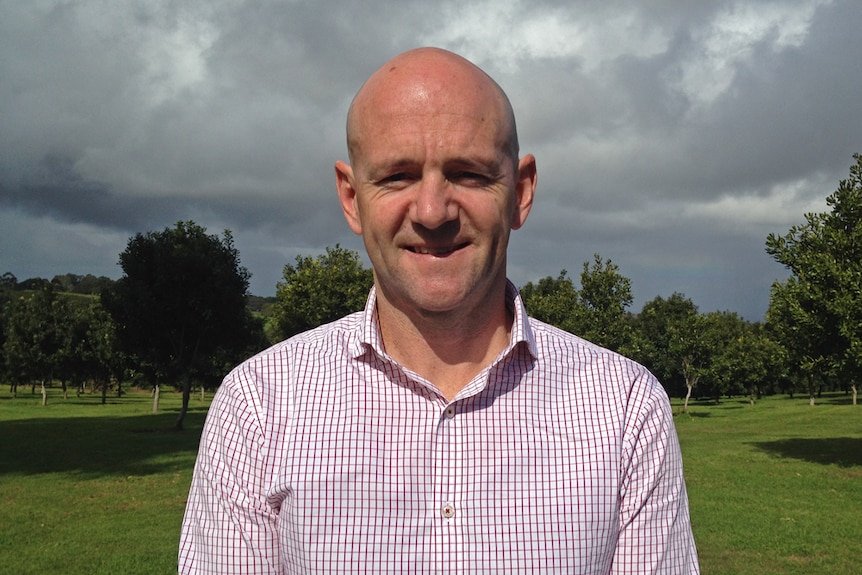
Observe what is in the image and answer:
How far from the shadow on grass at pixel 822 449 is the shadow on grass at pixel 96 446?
20153 millimetres

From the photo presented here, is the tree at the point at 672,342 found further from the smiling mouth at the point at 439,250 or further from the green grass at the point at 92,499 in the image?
the smiling mouth at the point at 439,250

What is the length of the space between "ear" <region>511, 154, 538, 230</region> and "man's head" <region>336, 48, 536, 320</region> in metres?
0.10

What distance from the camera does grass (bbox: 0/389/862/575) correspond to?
11.4 m

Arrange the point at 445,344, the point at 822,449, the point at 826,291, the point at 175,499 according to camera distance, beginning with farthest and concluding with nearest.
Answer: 1. the point at 822,449
2. the point at 826,291
3. the point at 175,499
4. the point at 445,344

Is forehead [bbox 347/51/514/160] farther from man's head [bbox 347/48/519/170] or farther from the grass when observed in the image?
the grass

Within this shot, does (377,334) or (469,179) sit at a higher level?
(469,179)

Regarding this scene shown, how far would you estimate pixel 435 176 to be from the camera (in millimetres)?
2268

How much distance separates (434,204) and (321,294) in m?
44.0

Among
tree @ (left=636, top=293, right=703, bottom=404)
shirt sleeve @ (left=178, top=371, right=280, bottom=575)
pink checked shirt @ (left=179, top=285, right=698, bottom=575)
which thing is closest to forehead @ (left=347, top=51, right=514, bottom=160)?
pink checked shirt @ (left=179, top=285, right=698, bottom=575)

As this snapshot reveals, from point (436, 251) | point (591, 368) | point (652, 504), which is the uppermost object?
point (436, 251)

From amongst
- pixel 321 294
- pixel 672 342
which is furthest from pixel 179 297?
pixel 672 342

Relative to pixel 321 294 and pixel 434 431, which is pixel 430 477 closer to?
pixel 434 431

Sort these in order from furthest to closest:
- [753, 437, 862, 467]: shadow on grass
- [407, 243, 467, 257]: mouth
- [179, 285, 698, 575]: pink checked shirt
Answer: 1. [753, 437, 862, 467]: shadow on grass
2. [407, 243, 467, 257]: mouth
3. [179, 285, 698, 575]: pink checked shirt

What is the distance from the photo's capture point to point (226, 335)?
3366 cm
